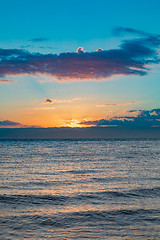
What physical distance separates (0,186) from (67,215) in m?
10.4

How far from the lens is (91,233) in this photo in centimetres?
1211

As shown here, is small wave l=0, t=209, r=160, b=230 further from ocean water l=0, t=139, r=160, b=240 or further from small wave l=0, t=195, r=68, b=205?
small wave l=0, t=195, r=68, b=205

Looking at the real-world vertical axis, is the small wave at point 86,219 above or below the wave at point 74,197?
above

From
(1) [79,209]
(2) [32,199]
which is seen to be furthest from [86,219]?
(2) [32,199]

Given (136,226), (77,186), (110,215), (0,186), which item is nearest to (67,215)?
(110,215)

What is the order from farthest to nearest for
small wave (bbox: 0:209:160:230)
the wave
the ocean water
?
the wave, small wave (bbox: 0:209:160:230), the ocean water

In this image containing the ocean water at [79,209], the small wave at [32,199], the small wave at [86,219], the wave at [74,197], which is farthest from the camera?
the wave at [74,197]

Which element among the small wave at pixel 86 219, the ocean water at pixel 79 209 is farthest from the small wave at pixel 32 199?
the small wave at pixel 86 219

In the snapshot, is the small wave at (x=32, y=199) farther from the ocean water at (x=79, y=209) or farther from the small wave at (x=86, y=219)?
the small wave at (x=86, y=219)

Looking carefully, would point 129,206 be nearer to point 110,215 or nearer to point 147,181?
point 110,215

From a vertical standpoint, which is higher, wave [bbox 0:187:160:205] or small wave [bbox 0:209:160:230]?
small wave [bbox 0:209:160:230]

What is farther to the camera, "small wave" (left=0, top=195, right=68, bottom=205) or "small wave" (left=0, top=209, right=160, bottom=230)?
"small wave" (left=0, top=195, right=68, bottom=205)

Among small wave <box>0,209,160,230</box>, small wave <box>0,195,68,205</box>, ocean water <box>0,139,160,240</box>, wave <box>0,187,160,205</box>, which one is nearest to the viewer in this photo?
ocean water <box>0,139,160,240</box>

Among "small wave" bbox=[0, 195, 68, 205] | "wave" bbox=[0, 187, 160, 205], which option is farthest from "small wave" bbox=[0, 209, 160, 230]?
"small wave" bbox=[0, 195, 68, 205]
